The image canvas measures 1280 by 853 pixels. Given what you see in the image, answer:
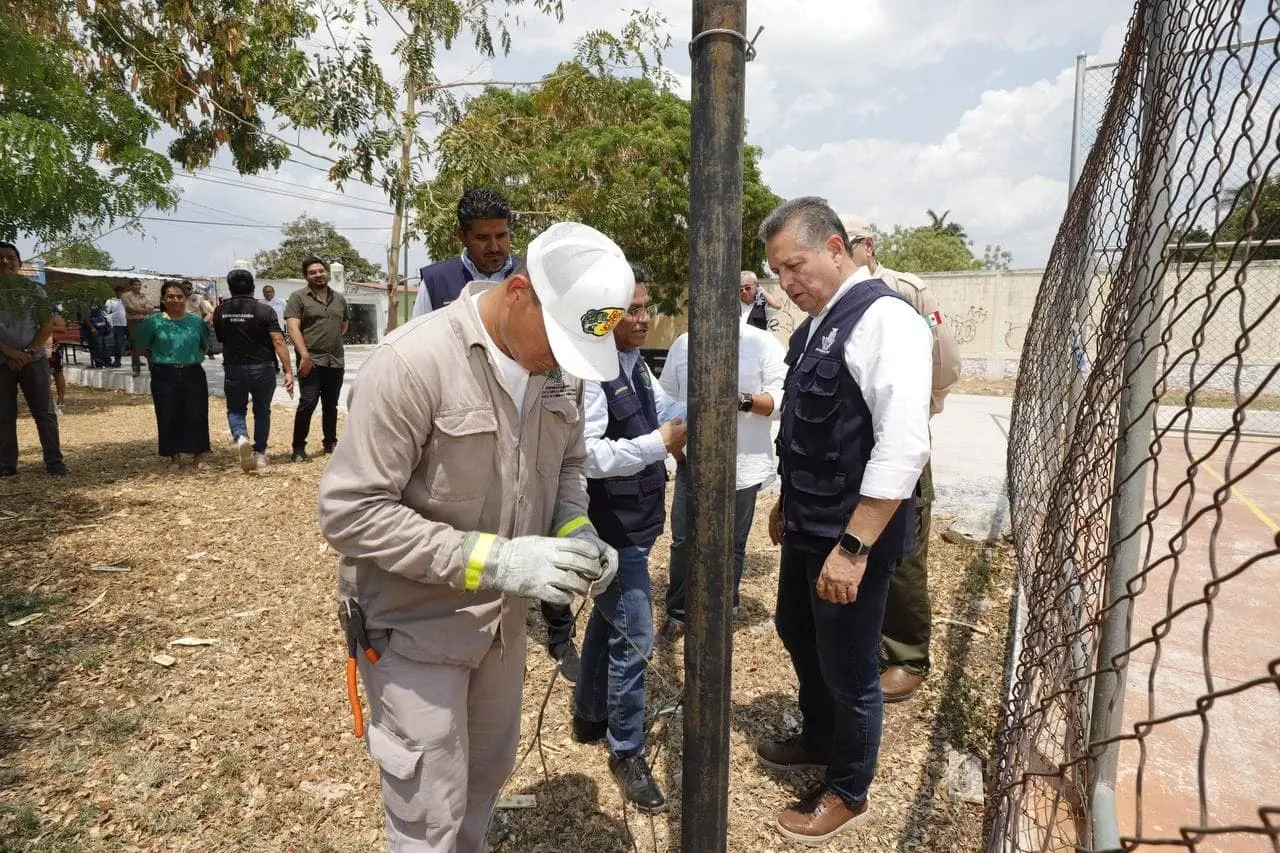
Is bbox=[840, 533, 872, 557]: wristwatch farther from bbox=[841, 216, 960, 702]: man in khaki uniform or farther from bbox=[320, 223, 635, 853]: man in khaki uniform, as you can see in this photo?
bbox=[841, 216, 960, 702]: man in khaki uniform

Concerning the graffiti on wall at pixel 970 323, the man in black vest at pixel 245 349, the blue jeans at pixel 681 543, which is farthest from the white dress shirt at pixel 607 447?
the graffiti on wall at pixel 970 323

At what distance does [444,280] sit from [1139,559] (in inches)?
122

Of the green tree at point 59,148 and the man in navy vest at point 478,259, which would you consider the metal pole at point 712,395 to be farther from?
the green tree at point 59,148

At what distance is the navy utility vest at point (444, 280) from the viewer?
12.2 ft

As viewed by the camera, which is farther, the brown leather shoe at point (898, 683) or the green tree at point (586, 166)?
the green tree at point (586, 166)

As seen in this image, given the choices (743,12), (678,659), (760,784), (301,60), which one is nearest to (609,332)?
(743,12)

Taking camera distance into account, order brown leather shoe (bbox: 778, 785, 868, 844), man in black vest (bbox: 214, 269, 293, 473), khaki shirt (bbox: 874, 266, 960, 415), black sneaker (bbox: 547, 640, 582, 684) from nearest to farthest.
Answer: brown leather shoe (bbox: 778, 785, 868, 844) → khaki shirt (bbox: 874, 266, 960, 415) → black sneaker (bbox: 547, 640, 582, 684) → man in black vest (bbox: 214, 269, 293, 473)

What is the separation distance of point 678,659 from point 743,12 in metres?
3.09

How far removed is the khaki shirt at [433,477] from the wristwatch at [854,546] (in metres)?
0.89

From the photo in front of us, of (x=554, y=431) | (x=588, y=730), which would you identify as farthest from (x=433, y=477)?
(x=588, y=730)

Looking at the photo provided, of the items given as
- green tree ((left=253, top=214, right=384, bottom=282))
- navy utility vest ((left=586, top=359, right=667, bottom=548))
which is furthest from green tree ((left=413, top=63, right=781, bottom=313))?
green tree ((left=253, top=214, right=384, bottom=282))

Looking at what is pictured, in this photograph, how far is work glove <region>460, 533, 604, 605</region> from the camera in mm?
1673

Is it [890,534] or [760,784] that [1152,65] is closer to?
[890,534]

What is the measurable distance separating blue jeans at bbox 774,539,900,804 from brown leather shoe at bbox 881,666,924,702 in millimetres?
831
